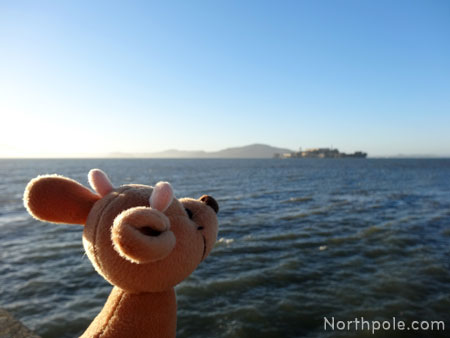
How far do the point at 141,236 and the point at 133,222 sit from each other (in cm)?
→ 9

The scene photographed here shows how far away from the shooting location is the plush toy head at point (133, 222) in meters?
1.55

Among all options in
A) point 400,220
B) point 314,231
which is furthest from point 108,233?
point 400,220

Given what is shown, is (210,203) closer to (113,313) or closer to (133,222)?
(133,222)

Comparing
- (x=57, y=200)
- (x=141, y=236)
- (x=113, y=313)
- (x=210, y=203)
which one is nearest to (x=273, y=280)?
(x=210, y=203)

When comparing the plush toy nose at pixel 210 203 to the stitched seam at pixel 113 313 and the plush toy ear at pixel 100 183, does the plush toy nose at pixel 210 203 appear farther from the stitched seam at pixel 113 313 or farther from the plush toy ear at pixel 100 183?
the stitched seam at pixel 113 313

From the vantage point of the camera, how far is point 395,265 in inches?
329

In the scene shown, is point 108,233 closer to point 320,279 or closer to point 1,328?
point 1,328

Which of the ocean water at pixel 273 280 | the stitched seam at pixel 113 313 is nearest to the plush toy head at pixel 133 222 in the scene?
the stitched seam at pixel 113 313

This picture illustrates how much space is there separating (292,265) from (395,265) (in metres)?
2.99

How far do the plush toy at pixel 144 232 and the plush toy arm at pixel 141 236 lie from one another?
0.02 meters

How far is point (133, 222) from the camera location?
1.48 m

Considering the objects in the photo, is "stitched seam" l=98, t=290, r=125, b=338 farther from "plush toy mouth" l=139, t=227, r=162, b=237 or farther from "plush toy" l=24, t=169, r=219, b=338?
"plush toy mouth" l=139, t=227, r=162, b=237

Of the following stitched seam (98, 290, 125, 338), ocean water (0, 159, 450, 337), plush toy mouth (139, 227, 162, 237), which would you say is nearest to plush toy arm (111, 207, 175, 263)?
plush toy mouth (139, 227, 162, 237)

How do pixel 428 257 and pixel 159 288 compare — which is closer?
pixel 159 288
